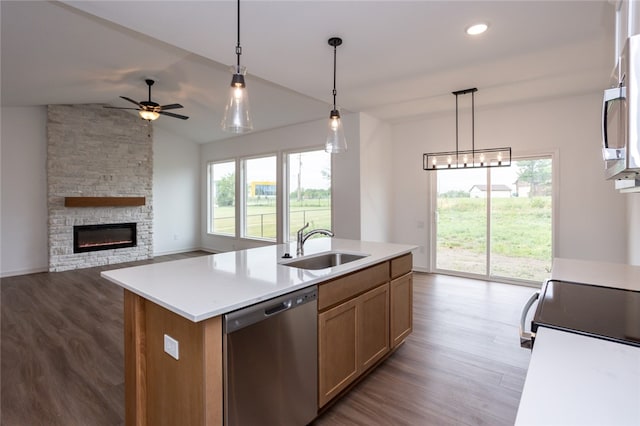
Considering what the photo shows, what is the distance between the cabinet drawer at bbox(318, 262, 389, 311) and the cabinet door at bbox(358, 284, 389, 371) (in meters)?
0.07

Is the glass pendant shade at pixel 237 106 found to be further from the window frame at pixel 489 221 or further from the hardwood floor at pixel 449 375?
the window frame at pixel 489 221

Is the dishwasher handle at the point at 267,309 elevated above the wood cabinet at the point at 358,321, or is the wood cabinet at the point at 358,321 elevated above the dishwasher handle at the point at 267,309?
the dishwasher handle at the point at 267,309

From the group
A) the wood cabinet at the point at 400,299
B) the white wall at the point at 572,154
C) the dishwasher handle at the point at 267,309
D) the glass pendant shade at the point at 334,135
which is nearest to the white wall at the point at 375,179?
the white wall at the point at 572,154

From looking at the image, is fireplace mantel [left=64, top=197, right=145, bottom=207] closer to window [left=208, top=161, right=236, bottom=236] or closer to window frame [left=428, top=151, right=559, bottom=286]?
window [left=208, top=161, right=236, bottom=236]

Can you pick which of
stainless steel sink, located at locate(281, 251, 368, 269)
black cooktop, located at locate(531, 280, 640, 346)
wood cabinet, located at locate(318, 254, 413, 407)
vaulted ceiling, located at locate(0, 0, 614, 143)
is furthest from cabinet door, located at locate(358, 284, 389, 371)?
vaulted ceiling, located at locate(0, 0, 614, 143)

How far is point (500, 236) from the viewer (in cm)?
496

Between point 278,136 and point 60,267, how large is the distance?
4.87 meters

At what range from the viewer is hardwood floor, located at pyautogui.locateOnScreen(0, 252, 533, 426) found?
80.0 inches

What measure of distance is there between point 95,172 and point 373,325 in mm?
6579

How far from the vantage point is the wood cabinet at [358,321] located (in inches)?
76.2

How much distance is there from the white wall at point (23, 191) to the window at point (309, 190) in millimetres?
4604

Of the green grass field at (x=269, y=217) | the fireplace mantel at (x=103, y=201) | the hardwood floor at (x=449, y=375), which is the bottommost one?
the hardwood floor at (x=449, y=375)

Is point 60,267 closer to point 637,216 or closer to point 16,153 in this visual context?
point 16,153

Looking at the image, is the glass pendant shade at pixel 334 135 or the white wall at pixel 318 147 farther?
the white wall at pixel 318 147
